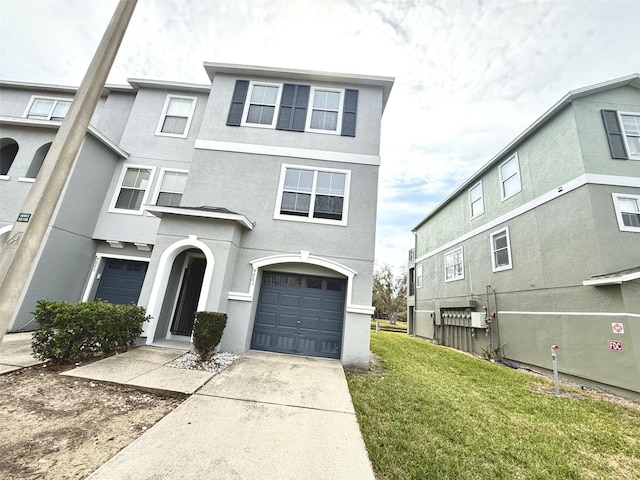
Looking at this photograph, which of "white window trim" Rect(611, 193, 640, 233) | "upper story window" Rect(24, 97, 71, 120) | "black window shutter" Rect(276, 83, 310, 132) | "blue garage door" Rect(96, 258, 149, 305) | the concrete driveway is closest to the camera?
the concrete driveway

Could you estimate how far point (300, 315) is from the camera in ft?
26.5

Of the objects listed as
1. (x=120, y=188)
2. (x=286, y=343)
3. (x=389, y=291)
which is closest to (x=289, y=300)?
(x=286, y=343)

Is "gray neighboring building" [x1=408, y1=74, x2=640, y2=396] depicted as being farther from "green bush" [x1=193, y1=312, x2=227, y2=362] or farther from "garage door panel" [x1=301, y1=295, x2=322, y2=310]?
"green bush" [x1=193, y1=312, x2=227, y2=362]

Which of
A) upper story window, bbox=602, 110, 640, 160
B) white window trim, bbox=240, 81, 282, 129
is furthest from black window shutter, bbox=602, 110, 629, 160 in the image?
white window trim, bbox=240, 81, 282, 129

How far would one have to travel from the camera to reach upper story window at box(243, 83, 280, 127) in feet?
30.6

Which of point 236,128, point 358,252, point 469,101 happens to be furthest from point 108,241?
point 469,101

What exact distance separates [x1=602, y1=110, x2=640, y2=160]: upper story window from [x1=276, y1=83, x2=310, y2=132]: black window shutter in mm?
10266

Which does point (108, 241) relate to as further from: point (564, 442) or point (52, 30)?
point (564, 442)

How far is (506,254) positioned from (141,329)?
13.7m

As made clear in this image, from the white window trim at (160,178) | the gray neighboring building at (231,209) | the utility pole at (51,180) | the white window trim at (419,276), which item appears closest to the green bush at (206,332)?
the gray neighboring building at (231,209)

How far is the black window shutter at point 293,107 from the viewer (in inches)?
360

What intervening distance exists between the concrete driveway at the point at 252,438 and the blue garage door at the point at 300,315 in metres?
2.55

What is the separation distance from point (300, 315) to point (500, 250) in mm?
9662

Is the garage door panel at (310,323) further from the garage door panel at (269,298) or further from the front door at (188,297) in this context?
the front door at (188,297)
